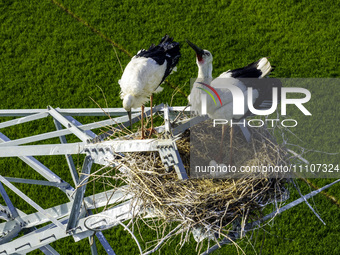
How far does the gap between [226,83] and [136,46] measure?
18.6 ft

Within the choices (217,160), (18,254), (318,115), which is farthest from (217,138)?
(318,115)

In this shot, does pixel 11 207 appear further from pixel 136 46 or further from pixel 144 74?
pixel 136 46

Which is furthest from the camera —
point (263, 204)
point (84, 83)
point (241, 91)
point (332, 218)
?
point (84, 83)

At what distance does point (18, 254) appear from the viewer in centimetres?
437

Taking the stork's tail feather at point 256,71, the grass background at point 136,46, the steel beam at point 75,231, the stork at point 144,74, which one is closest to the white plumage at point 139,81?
the stork at point 144,74

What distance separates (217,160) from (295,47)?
591cm

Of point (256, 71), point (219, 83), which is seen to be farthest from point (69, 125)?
point (256, 71)

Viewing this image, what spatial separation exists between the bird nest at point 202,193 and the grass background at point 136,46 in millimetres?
4193

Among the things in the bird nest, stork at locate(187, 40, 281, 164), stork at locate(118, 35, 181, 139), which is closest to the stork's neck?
stork at locate(187, 40, 281, 164)

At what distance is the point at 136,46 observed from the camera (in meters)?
10.1

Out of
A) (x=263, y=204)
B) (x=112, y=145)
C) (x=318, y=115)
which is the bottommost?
(x=318, y=115)

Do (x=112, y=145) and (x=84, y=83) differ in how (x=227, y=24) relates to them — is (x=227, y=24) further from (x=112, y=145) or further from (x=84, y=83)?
(x=112, y=145)

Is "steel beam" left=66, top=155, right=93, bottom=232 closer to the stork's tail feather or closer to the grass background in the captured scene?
the stork's tail feather

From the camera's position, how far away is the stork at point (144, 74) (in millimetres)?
4707
